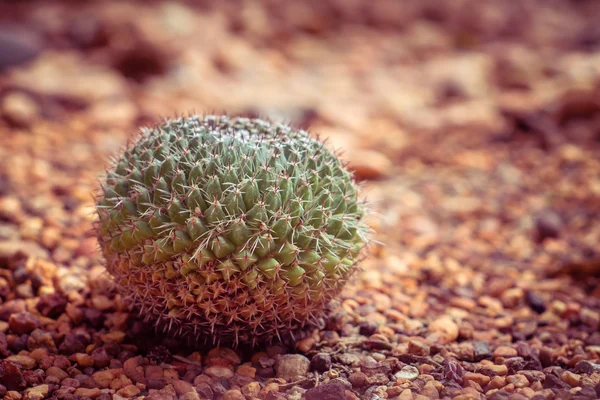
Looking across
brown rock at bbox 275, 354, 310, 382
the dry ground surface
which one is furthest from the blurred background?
brown rock at bbox 275, 354, 310, 382

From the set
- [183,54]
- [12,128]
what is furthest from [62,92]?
[183,54]

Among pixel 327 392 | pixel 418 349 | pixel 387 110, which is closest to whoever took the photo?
pixel 327 392

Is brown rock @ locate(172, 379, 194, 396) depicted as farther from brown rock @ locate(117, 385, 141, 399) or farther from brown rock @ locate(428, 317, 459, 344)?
brown rock @ locate(428, 317, 459, 344)

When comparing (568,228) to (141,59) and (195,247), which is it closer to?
(195,247)

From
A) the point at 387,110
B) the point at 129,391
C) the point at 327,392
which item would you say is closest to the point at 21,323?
the point at 129,391

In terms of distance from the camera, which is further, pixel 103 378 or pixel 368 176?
pixel 368 176

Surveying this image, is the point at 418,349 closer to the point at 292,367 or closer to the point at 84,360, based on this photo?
the point at 292,367

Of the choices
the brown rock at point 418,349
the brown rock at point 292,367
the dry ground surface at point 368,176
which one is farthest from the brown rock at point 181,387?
the brown rock at point 418,349
